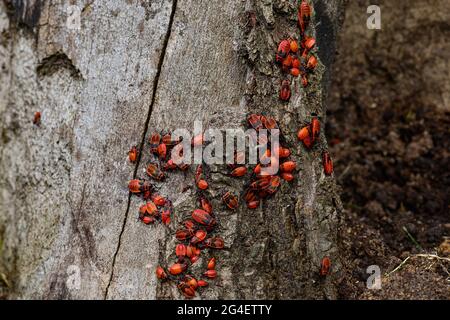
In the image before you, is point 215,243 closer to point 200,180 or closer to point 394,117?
point 200,180

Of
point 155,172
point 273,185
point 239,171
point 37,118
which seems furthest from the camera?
point 37,118

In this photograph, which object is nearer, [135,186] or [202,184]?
[202,184]

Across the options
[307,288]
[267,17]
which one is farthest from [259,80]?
[307,288]

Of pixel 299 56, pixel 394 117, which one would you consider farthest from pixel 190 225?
pixel 394 117

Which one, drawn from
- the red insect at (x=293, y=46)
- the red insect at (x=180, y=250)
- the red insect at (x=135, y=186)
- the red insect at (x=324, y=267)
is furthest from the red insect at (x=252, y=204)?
the red insect at (x=293, y=46)

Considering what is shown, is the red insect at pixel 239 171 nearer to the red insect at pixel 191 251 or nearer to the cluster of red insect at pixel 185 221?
the cluster of red insect at pixel 185 221
